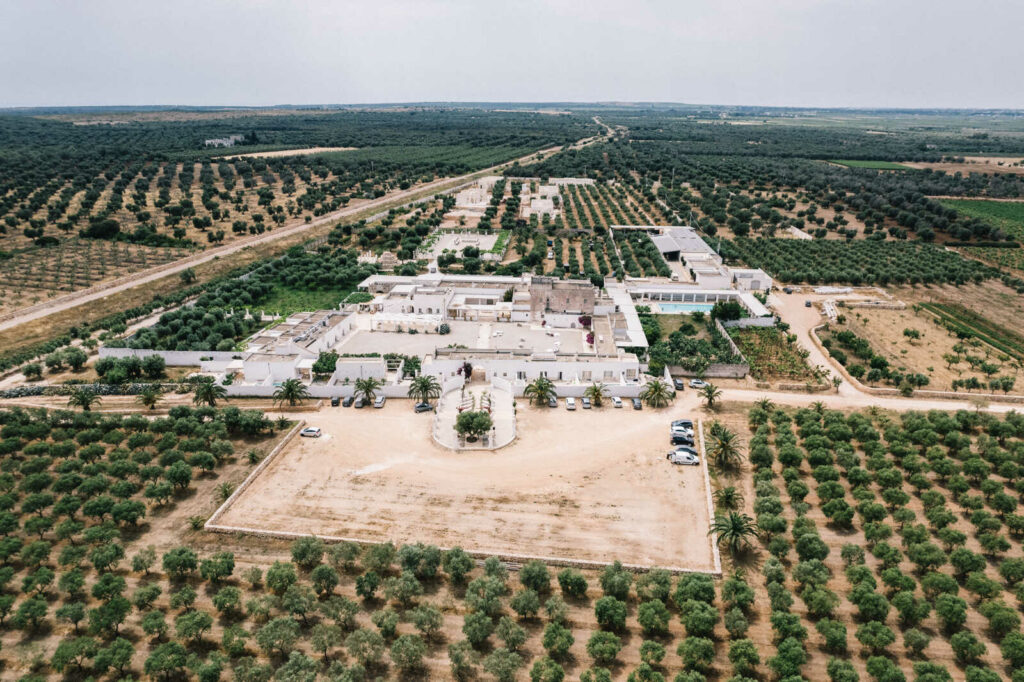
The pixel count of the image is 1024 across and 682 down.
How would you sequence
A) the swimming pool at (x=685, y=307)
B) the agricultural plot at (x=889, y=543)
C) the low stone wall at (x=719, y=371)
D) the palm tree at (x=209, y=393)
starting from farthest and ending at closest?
the swimming pool at (x=685, y=307)
the low stone wall at (x=719, y=371)
the palm tree at (x=209, y=393)
the agricultural plot at (x=889, y=543)

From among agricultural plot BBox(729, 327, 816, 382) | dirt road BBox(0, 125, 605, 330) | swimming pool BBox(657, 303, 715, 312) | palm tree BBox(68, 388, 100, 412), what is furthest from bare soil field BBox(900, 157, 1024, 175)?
palm tree BBox(68, 388, 100, 412)

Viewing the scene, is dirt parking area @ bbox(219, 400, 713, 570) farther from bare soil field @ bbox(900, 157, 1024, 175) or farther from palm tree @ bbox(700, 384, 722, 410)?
bare soil field @ bbox(900, 157, 1024, 175)

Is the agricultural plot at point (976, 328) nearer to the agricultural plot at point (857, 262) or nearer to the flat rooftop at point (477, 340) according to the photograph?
the agricultural plot at point (857, 262)

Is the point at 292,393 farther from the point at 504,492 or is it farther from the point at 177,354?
the point at 504,492

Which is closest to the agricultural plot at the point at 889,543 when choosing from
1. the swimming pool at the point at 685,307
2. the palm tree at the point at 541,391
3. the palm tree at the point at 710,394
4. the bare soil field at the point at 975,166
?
the palm tree at the point at 710,394

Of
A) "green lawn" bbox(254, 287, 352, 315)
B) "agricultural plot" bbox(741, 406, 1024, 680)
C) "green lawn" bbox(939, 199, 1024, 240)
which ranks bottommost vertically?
"agricultural plot" bbox(741, 406, 1024, 680)
